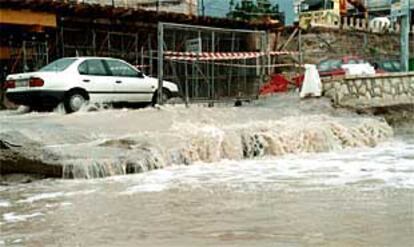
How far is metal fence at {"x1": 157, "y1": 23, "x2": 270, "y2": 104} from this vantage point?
1822 cm

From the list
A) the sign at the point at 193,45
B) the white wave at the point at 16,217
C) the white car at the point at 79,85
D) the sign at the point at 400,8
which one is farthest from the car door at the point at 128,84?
the white wave at the point at 16,217

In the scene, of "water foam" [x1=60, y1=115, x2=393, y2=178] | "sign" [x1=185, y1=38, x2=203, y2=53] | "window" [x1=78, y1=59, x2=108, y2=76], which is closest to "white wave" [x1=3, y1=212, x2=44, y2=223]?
"water foam" [x1=60, y1=115, x2=393, y2=178]

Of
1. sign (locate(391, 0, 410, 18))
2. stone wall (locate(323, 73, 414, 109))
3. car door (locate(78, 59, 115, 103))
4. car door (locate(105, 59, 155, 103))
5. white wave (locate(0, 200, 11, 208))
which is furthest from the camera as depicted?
sign (locate(391, 0, 410, 18))

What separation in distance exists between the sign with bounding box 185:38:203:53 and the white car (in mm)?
1242

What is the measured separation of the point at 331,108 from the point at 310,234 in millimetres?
12725

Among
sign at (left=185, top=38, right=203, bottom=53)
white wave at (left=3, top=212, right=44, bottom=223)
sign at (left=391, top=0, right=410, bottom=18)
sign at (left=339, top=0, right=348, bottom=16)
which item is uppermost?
sign at (left=391, top=0, right=410, bottom=18)

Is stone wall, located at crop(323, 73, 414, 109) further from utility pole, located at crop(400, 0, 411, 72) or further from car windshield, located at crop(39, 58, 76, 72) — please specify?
car windshield, located at crop(39, 58, 76, 72)

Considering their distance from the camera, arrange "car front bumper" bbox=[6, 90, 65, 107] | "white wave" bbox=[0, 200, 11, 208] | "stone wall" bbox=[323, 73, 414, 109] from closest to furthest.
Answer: "white wave" bbox=[0, 200, 11, 208] < "car front bumper" bbox=[6, 90, 65, 107] < "stone wall" bbox=[323, 73, 414, 109]

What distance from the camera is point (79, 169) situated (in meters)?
10.9

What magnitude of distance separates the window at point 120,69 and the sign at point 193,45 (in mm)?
1354

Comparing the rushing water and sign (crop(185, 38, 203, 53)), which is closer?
the rushing water

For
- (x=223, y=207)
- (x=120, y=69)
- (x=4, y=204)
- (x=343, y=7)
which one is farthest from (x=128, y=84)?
(x=343, y=7)

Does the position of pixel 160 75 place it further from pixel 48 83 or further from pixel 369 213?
pixel 369 213

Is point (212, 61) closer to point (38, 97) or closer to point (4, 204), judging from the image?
point (38, 97)
